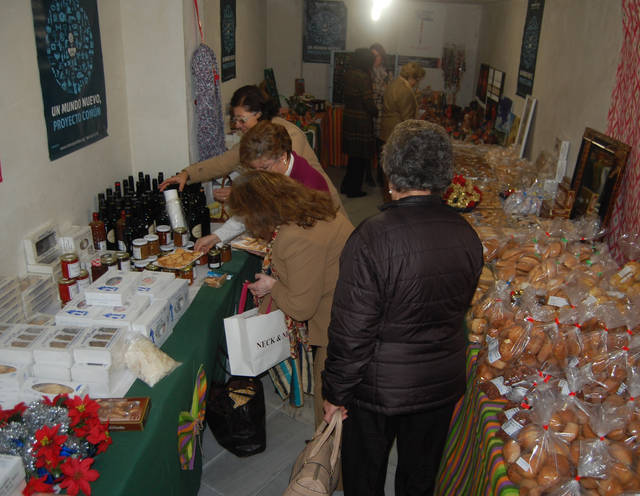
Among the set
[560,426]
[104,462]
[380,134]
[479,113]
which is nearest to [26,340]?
[104,462]

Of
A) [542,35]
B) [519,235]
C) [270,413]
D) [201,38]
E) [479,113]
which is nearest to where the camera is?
[519,235]

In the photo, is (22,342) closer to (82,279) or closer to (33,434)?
(33,434)

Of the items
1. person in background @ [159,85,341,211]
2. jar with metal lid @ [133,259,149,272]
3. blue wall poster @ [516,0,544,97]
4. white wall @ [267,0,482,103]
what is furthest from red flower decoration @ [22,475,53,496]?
white wall @ [267,0,482,103]

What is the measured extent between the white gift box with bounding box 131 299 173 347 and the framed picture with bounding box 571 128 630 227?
2.24 m

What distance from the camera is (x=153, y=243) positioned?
2.66 meters

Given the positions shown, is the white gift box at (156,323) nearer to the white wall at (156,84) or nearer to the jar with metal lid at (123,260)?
the jar with metal lid at (123,260)

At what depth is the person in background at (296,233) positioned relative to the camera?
1974mm

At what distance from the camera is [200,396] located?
85.3 inches

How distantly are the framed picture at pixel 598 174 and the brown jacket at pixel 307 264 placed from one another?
1.48 metres

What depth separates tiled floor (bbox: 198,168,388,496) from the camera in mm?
2434

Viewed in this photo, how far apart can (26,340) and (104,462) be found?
54 centimetres

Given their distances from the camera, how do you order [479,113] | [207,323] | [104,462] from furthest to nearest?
[479,113]
[207,323]
[104,462]

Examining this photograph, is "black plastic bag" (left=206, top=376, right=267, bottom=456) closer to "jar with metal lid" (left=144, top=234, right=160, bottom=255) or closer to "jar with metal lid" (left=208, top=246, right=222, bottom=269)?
"jar with metal lid" (left=208, top=246, right=222, bottom=269)

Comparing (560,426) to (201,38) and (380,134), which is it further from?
(380,134)
